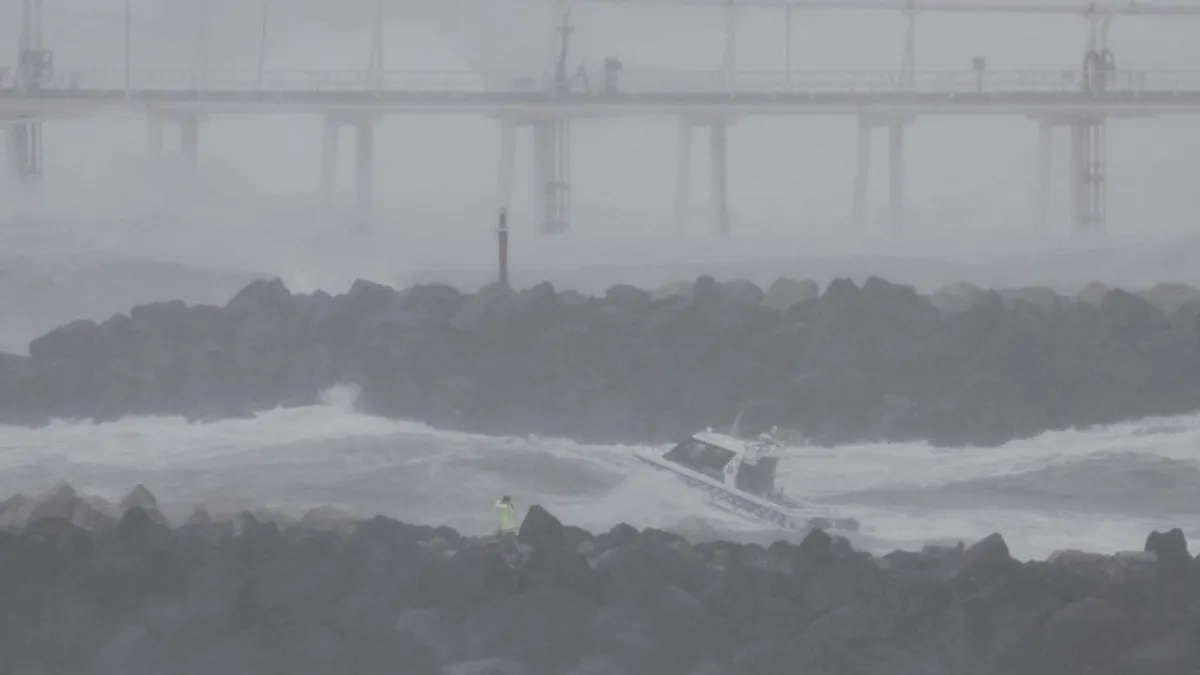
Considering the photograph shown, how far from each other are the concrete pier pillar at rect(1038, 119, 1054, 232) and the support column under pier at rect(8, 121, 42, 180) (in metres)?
4.08

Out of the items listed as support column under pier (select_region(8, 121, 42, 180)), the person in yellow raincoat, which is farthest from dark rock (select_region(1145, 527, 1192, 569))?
support column under pier (select_region(8, 121, 42, 180))

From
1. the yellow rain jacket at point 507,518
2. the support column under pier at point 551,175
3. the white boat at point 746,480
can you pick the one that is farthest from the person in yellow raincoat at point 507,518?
the support column under pier at point 551,175

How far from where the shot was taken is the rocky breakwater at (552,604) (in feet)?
17.9

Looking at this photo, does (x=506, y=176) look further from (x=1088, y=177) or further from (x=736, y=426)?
(x=1088, y=177)

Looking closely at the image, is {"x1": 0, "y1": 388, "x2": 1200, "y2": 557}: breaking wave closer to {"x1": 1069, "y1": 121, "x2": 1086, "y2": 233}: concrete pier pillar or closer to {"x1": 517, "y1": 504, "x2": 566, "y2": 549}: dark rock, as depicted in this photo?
{"x1": 517, "y1": 504, "x2": 566, "y2": 549}: dark rock

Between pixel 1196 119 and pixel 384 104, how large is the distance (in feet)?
11.1

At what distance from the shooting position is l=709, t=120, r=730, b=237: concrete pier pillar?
20.9ft

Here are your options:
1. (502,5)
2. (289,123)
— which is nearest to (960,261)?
(502,5)

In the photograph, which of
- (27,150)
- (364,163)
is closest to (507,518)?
(364,163)

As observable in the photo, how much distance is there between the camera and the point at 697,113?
641 cm

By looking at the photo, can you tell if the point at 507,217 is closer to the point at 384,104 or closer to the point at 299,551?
the point at 384,104

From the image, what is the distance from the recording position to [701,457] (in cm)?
595

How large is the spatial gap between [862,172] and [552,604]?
7.40 feet

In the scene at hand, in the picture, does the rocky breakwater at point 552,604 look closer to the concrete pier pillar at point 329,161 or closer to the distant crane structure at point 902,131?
the concrete pier pillar at point 329,161
